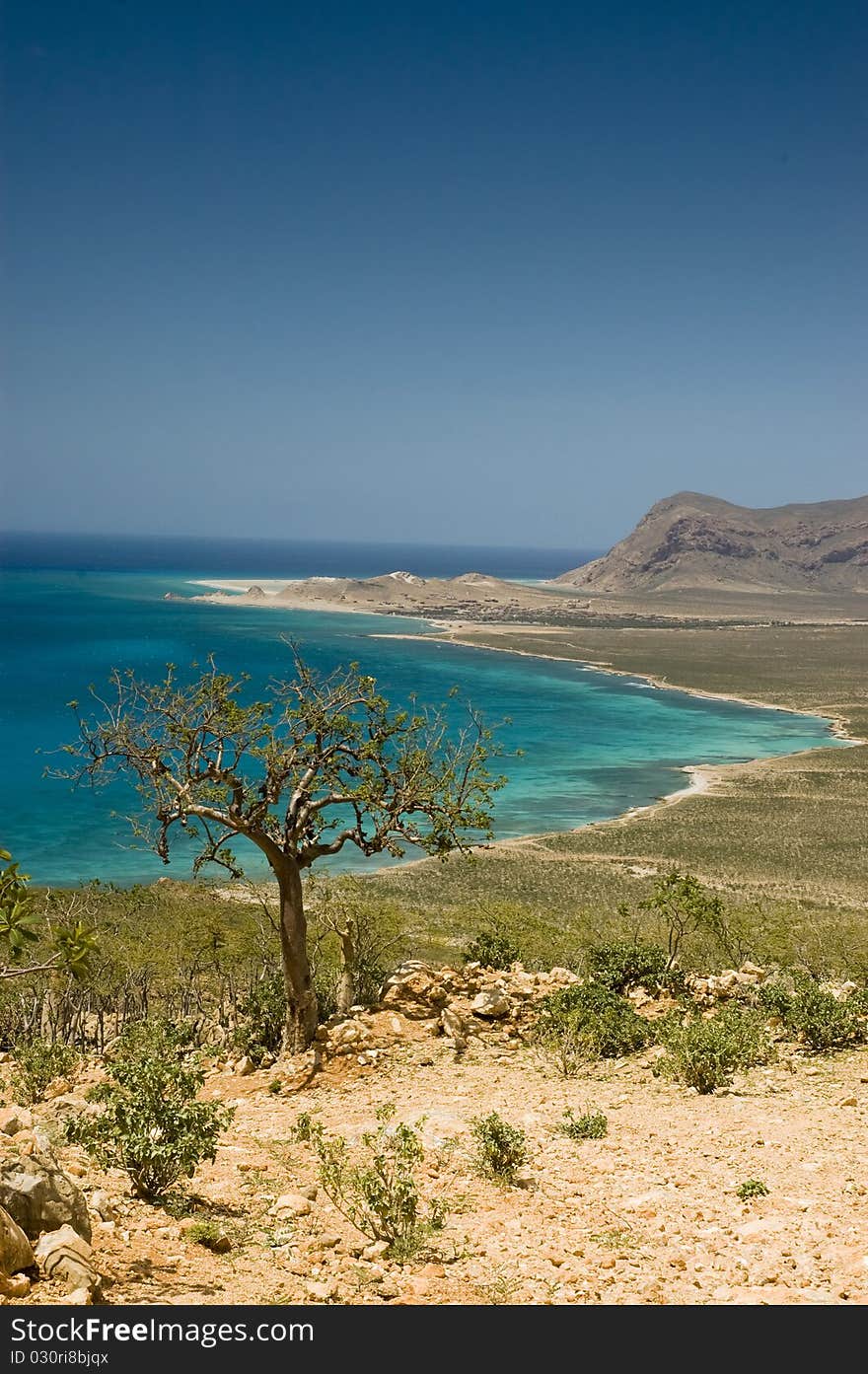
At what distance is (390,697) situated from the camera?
257ft

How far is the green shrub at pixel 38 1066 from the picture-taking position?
1228cm

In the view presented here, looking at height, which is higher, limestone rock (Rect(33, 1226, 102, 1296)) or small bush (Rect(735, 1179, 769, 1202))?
limestone rock (Rect(33, 1226, 102, 1296))

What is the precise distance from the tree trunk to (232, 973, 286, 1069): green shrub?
47 cm

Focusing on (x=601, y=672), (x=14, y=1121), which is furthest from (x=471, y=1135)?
(x=601, y=672)

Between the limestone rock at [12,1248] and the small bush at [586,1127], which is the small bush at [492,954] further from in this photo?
the limestone rock at [12,1248]

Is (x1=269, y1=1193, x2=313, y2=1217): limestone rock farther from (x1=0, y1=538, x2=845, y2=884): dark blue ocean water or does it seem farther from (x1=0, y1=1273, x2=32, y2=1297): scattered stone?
(x1=0, y1=538, x2=845, y2=884): dark blue ocean water

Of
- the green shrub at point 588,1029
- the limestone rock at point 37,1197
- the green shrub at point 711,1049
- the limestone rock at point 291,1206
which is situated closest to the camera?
the limestone rock at point 37,1197

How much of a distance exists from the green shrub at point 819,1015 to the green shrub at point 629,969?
7.29ft

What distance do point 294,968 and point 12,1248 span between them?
811 centimetres

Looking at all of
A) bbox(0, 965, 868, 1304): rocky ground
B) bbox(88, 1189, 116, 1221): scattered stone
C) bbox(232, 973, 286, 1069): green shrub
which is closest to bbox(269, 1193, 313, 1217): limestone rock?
bbox(0, 965, 868, 1304): rocky ground

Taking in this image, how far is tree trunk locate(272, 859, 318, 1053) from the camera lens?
1388 centimetres

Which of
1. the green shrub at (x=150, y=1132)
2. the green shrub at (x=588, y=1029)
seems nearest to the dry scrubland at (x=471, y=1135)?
the green shrub at (x=588, y=1029)

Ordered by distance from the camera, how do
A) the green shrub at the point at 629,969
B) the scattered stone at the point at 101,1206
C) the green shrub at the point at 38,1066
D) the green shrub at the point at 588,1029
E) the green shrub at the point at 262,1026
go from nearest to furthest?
the scattered stone at the point at 101,1206
the green shrub at the point at 38,1066
the green shrub at the point at 588,1029
the green shrub at the point at 262,1026
the green shrub at the point at 629,969
